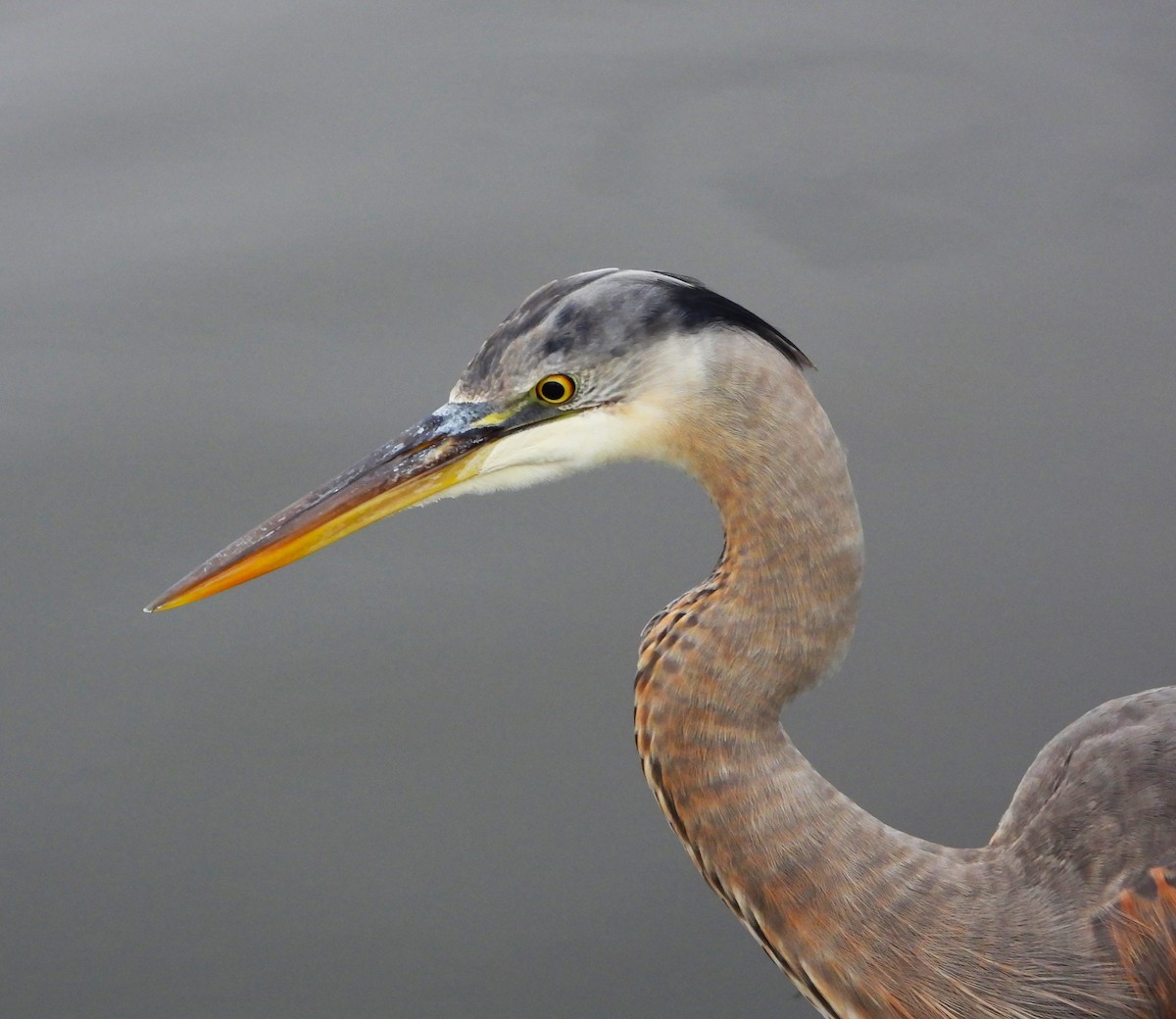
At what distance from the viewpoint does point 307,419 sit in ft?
11.0

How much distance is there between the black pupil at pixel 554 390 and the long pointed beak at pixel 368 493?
6 centimetres

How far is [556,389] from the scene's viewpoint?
167 cm

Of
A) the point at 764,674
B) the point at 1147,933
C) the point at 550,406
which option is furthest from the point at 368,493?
the point at 1147,933

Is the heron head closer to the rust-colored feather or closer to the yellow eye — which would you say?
the yellow eye

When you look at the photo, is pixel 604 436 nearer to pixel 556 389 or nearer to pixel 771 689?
pixel 556 389

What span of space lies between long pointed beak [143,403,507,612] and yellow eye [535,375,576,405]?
6cm

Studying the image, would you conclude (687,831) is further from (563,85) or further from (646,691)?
(563,85)

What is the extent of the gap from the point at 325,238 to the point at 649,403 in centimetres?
238

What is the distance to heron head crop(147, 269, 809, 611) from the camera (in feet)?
5.27

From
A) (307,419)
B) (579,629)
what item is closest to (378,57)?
(307,419)

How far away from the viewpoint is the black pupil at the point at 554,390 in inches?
65.2

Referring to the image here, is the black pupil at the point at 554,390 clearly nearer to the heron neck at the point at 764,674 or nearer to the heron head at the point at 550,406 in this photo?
the heron head at the point at 550,406

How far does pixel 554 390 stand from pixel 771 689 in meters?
0.42

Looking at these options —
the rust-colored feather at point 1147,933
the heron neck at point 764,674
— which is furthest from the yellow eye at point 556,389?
the rust-colored feather at point 1147,933
